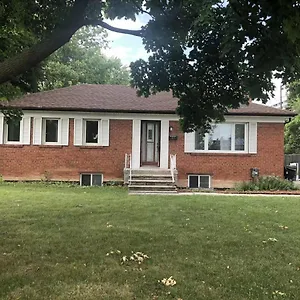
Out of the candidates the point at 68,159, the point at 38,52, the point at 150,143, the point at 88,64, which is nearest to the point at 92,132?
the point at 68,159

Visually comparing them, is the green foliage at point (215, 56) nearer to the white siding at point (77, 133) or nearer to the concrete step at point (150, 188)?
the concrete step at point (150, 188)

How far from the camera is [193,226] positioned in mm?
7176

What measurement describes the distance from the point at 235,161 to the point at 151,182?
4.32 m

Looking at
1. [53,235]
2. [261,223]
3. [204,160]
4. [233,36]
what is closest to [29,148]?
[204,160]

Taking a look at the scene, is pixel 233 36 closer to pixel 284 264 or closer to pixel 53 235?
pixel 284 264

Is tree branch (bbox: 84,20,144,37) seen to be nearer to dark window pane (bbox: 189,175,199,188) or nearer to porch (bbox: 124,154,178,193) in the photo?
porch (bbox: 124,154,178,193)

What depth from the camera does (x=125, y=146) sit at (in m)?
16.1

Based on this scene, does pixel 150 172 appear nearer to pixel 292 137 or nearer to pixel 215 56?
pixel 215 56

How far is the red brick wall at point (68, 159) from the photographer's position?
15883 mm

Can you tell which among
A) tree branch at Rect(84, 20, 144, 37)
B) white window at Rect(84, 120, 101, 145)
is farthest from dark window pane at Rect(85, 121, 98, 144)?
tree branch at Rect(84, 20, 144, 37)

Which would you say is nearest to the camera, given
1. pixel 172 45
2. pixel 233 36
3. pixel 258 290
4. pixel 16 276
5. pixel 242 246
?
pixel 258 290

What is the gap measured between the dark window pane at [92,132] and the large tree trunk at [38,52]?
36.1ft

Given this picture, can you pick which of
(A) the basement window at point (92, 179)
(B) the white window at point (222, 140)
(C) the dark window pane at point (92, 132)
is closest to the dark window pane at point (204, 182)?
(B) the white window at point (222, 140)

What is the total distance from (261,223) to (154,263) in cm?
353
